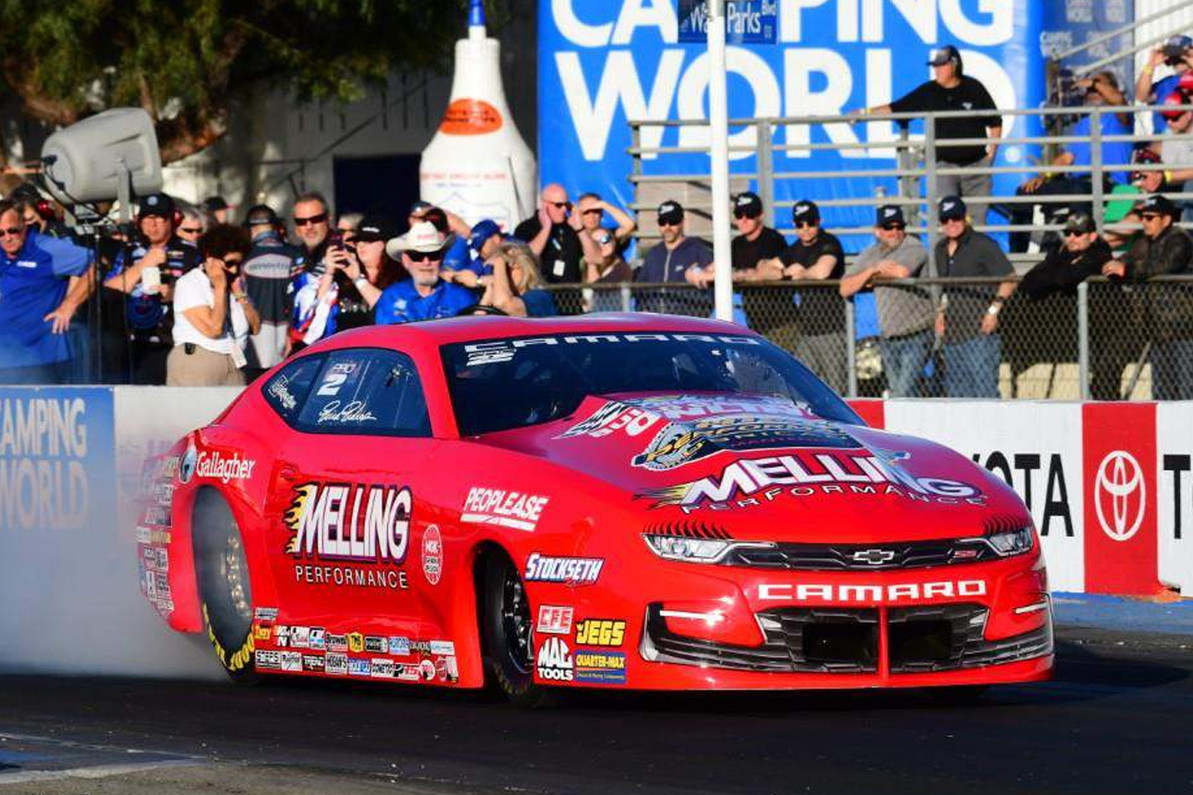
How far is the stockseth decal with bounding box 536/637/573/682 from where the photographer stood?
8.35 meters

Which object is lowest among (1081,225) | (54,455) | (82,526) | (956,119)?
(82,526)

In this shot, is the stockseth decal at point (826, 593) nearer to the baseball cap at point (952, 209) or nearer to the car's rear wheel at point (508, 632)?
the car's rear wheel at point (508, 632)

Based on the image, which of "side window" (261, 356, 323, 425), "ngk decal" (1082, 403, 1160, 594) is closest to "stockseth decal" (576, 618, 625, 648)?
"side window" (261, 356, 323, 425)

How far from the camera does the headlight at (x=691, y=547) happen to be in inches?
320

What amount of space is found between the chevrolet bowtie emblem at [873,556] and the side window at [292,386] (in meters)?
2.96

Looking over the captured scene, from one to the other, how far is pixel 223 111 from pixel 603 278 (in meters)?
13.4

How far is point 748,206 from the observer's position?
16688 mm

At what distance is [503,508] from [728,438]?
2.66ft

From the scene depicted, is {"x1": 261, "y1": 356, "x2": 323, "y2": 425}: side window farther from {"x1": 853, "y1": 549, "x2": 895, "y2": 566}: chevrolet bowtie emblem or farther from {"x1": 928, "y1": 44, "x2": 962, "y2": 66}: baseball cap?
{"x1": 928, "y1": 44, "x2": 962, "y2": 66}: baseball cap

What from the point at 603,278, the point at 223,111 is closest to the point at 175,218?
the point at 603,278

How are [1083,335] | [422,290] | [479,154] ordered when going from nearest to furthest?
1. [422,290]
2. [1083,335]
3. [479,154]

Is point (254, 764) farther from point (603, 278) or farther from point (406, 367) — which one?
point (603, 278)

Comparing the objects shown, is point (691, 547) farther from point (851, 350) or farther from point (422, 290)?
point (851, 350)

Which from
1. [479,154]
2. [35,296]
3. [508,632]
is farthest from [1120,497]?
[479,154]
